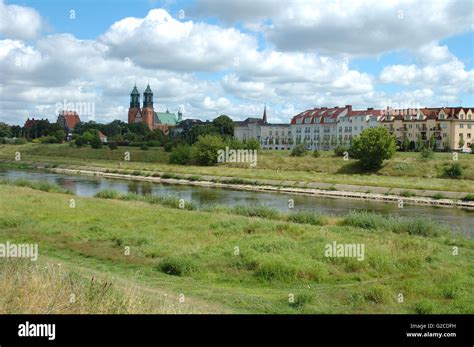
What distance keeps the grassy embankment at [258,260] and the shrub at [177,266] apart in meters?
0.03

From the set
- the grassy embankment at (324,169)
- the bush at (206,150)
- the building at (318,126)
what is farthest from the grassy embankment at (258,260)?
the building at (318,126)

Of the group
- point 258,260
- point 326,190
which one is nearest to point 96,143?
point 326,190

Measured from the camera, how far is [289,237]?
2081 centimetres

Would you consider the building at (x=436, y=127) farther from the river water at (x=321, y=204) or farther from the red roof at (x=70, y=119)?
the red roof at (x=70, y=119)

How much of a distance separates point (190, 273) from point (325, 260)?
4.50m

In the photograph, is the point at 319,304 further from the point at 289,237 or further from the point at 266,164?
the point at 266,164

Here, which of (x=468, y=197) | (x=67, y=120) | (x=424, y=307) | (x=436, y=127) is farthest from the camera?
(x=67, y=120)

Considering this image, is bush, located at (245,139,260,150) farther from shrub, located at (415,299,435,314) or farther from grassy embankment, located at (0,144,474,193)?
shrub, located at (415,299,435,314)

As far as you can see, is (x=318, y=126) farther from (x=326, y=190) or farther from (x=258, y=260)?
(x=258, y=260)

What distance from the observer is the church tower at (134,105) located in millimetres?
188375

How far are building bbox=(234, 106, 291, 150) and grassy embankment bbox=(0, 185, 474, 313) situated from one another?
104143mm

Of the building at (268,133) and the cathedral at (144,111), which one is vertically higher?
the cathedral at (144,111)

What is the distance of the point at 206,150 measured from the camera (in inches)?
3221

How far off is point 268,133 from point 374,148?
7112 centimetres
